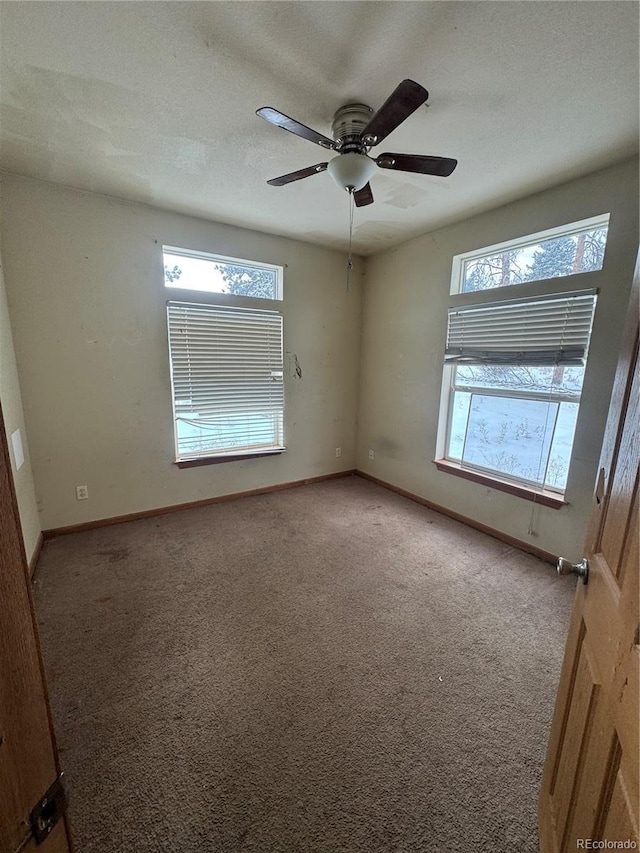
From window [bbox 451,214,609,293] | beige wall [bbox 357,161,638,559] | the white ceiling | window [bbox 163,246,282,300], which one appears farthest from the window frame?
window [bbox 451,214,609,293]

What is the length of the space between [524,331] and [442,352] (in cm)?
72

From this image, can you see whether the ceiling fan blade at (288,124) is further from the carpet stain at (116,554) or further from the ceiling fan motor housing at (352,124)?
the carpet stain at (116,554)

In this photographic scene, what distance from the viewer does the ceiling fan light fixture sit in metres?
1.61

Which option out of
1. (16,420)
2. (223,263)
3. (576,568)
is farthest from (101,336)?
(576,568)

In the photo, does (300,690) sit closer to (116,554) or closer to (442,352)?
(116,554)

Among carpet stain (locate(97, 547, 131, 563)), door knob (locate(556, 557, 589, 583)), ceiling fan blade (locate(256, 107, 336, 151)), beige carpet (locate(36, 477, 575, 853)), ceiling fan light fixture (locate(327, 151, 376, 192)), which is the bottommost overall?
carpet stain (locate(97, 547, 131, 563))

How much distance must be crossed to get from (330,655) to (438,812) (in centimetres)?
66

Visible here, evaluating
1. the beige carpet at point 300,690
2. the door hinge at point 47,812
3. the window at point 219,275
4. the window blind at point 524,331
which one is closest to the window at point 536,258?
the window blind at point 524,331

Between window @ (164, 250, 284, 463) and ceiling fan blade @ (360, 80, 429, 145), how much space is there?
1.91 m

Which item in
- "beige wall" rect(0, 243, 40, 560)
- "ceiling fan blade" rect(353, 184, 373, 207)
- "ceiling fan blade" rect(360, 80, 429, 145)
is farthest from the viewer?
"beige wall" rect(0, 243, 40, 560)

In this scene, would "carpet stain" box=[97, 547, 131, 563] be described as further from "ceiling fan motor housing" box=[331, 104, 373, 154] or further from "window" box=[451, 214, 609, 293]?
"window" box=[451, 214, 609, 293]

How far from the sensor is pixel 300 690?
145cm

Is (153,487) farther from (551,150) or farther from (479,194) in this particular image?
(551,150)

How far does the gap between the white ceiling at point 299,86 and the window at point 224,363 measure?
87 centimetres
